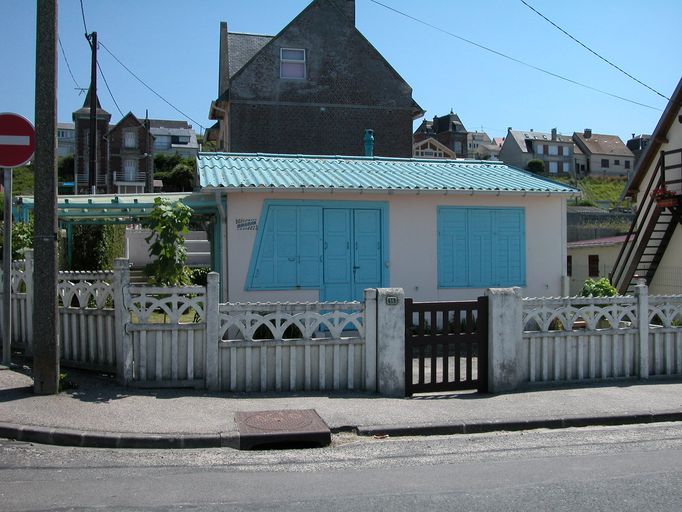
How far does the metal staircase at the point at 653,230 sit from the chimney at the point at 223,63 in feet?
55.8

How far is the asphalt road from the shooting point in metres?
5.14

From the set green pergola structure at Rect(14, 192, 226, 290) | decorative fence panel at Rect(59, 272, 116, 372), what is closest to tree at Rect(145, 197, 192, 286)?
decorative fence panel at Rect(59, 272, 116, 372)

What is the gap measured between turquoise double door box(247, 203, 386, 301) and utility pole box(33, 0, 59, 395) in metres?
4.61

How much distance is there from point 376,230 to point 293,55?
676 inches

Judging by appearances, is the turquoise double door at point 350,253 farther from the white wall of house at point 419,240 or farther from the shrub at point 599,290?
the shrub at point 599,290

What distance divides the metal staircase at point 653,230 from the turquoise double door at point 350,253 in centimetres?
1133

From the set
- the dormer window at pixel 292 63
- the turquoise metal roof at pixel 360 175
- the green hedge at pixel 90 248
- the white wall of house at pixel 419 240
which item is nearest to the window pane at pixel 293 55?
the dormer window at pixel 292 63

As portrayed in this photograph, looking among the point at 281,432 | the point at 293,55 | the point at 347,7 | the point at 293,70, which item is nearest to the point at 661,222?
the point at 293,70

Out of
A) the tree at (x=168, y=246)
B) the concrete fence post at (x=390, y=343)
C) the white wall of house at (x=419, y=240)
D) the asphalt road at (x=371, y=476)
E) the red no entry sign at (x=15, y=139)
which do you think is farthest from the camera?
the white wall of house at (x=419, y=240)

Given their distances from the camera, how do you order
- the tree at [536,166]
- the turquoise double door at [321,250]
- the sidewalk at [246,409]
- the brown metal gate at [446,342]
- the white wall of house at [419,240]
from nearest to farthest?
the sidewalk at [246,409] < the brown metal gate at [446,342] < the white wall of house at [419,240] < the turquoise double door at [321,250] < the tree at [536,166]

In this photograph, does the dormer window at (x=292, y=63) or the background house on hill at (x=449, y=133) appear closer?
the dormer window at (x=292, y=63)

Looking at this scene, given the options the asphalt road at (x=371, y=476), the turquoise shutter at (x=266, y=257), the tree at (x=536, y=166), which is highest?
the tree at (x=536, y=166)

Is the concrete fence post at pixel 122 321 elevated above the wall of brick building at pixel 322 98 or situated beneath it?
situated beneath

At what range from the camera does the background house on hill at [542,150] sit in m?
88.8
